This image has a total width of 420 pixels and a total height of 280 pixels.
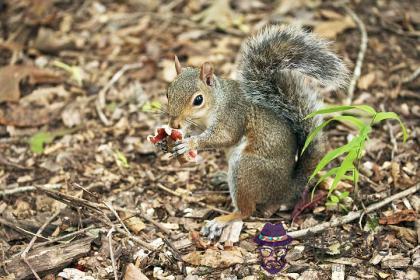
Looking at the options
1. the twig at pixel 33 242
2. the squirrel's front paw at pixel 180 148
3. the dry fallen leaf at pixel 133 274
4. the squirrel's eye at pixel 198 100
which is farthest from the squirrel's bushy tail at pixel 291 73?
the twig at pixel 33 242

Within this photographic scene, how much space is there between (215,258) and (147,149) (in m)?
1.32

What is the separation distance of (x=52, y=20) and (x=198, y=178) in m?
2.64

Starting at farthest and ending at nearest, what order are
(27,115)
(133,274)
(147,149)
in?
(27,115), (147,149), (133,274)

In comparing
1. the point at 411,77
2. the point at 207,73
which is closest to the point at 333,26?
the point at 411,77

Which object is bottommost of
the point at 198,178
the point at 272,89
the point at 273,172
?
the point at 198,178

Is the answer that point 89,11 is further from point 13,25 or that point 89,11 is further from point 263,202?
point 263,202

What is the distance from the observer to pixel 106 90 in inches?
192

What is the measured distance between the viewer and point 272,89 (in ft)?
11.1

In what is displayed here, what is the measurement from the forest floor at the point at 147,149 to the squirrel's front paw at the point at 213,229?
0.25 feet

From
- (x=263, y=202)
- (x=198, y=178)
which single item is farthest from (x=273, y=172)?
(x=198, y=178)

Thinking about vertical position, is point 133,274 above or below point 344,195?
below

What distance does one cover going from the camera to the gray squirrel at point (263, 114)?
3.28 m

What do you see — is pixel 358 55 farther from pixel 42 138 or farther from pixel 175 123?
pixel 42 138

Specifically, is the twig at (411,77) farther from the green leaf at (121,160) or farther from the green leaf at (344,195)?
the green leaf at (121,160)
